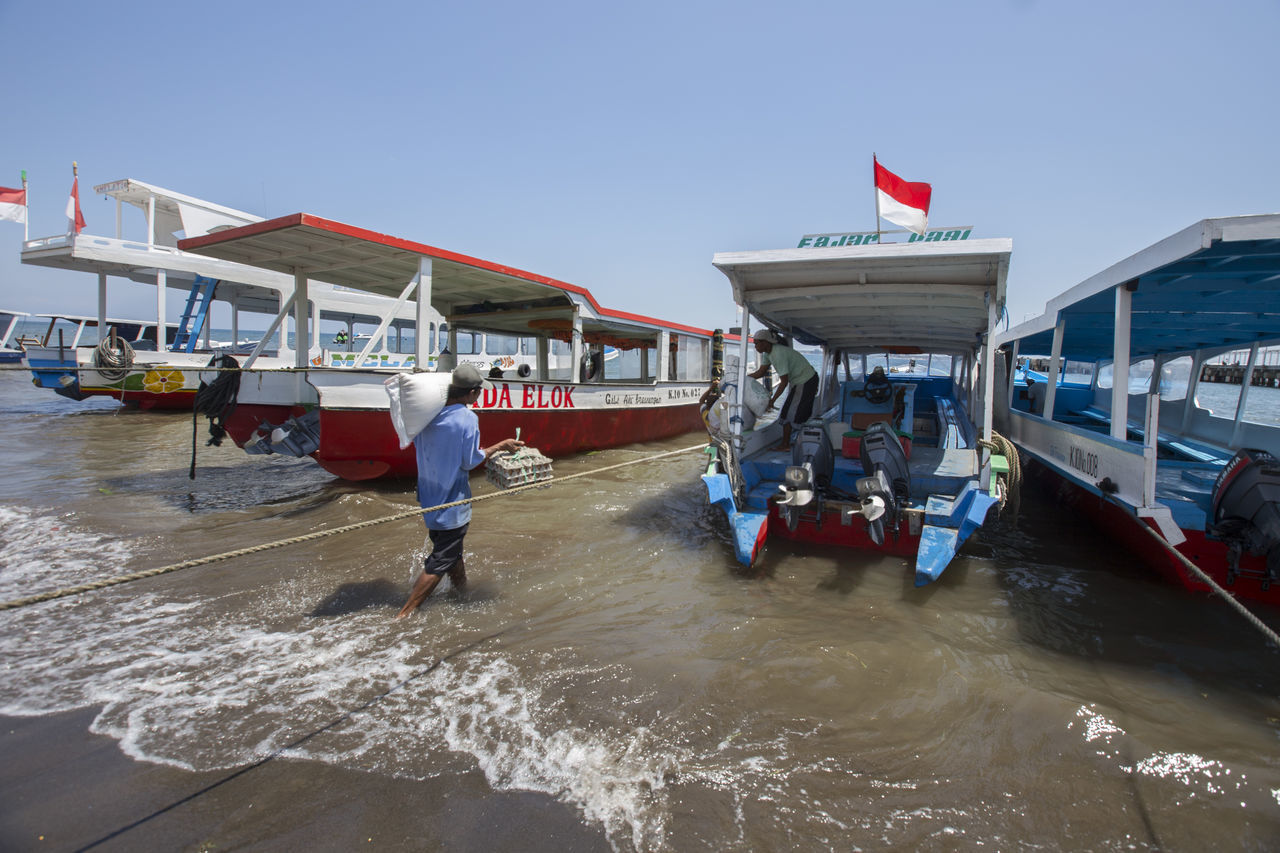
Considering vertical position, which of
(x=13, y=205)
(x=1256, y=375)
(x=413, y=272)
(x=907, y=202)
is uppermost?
(x=13, y=205)

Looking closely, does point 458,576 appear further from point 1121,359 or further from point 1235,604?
point 1121,359

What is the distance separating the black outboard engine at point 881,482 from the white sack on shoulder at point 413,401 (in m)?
3.31

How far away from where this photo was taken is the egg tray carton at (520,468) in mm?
5746

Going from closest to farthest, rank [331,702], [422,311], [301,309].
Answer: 1. [331,702]
2. [422,311]
3. [301,309]

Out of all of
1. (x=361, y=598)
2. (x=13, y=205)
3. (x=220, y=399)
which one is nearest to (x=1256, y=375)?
(x=361, y=598)

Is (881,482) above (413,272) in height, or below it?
below

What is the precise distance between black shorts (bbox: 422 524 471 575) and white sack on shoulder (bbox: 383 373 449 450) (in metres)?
0.70

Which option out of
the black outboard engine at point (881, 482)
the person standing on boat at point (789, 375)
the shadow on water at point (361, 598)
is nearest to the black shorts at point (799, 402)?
the person standing on boat at point (789, 375)

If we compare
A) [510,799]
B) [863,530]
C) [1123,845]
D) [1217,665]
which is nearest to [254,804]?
[510,799]

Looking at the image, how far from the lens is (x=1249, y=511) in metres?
3.90

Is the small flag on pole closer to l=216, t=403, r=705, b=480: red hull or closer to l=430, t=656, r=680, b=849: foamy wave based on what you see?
l=216, t=403, r=705, b=480: red hull

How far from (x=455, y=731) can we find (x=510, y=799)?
560 millimetres

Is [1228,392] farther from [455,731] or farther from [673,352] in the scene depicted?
[455,731]

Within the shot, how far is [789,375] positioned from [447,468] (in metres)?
4.46
